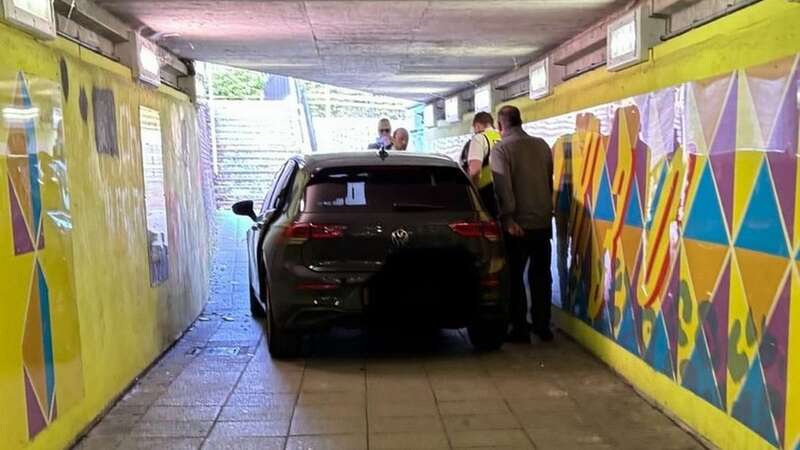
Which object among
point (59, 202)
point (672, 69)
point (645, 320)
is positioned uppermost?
point (672, 69)

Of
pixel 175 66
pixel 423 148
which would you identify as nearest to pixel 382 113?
pixel 423 148

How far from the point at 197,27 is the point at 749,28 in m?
4.06

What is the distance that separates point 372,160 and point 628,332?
91.7 inches

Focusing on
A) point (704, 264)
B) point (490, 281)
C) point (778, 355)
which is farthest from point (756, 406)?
point (490, 281)

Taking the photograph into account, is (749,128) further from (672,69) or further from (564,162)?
(564,162)

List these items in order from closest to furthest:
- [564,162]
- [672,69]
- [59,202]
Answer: [59,202] < [672,69] < [564,162]

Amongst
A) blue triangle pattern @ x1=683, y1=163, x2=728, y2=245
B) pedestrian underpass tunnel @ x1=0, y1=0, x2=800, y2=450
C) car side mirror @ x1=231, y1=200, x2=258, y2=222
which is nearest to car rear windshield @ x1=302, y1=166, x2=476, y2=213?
pedestrian underpass tunnel @ x1=0, y1=0, x2=800, y2=450

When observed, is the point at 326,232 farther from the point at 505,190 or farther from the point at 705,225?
the point at 705,225

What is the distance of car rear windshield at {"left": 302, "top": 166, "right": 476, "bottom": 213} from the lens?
19.3 ft

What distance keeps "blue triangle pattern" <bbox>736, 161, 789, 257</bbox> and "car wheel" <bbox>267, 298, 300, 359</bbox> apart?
3.45 meters

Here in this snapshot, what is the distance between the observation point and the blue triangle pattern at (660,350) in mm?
4652

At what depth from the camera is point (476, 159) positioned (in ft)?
23.9

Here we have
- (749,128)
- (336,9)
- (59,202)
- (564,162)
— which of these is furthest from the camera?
(564,162)

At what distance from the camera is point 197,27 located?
19.8ft
